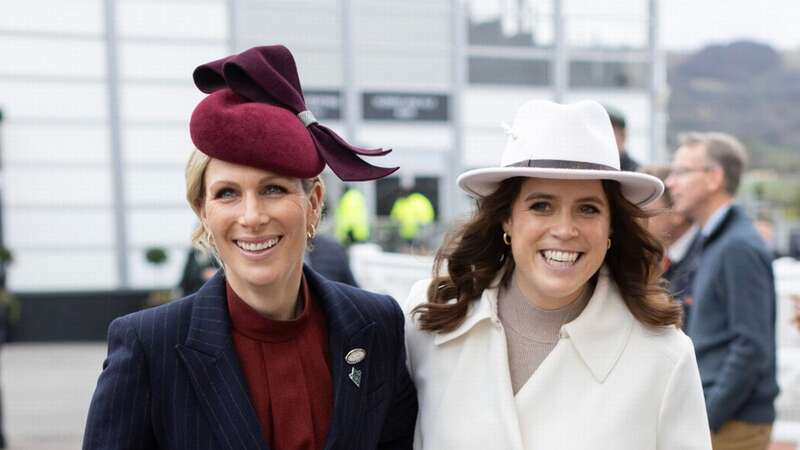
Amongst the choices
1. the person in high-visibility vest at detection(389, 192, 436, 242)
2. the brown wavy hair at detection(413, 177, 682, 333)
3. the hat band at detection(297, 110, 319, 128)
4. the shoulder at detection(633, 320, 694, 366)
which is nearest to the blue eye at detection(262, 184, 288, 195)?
the hat band at detection(297, 110, 319, 128)

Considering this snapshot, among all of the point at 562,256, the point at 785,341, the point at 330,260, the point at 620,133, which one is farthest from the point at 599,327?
the point at 785,341

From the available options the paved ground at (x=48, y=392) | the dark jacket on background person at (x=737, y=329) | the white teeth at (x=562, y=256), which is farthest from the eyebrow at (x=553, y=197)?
the paved ground at (x=48, y=392)

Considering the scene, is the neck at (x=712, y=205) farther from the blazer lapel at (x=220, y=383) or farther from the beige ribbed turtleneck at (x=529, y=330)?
the blazer lapel at (x=220, y=383)

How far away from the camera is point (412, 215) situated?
9797 mm

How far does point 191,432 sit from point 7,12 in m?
9.27

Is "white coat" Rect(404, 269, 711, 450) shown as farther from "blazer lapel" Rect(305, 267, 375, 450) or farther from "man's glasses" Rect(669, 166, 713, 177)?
"man's glasses" Rect(669, 166, 713, 177)

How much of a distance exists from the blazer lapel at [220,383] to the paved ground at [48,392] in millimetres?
3575

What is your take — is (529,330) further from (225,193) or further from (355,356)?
(225,193)

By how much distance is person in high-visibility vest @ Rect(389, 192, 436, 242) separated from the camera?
978cm

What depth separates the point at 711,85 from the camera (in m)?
31.7

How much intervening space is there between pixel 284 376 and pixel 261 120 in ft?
1.82

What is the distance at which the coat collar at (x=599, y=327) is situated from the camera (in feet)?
5.57

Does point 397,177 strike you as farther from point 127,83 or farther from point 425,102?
point 127,83

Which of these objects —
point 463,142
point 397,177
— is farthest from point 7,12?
point 463,142
